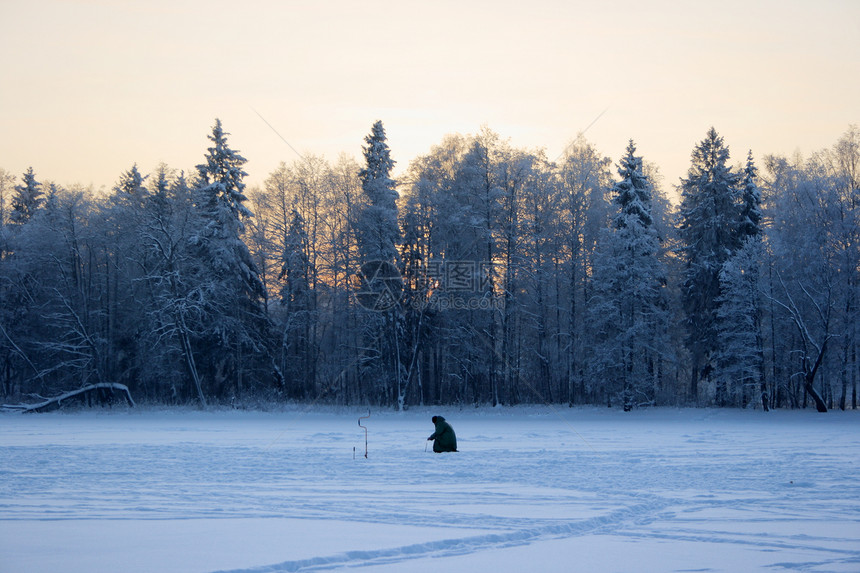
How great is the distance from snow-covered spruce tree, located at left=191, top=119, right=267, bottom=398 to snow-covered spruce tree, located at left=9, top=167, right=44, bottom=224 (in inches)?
699

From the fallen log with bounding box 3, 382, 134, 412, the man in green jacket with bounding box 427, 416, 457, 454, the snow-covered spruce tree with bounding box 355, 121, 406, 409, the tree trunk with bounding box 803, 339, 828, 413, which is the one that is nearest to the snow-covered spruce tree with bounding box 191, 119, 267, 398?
the fallen log with bounding box 3, 382, 134, 412

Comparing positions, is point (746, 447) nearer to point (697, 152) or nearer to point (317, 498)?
point (317, 498)

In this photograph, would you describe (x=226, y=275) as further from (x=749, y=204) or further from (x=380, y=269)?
(x=749, y=204)

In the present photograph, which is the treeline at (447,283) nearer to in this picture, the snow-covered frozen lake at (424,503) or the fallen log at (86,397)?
the fallen log at (86,397)

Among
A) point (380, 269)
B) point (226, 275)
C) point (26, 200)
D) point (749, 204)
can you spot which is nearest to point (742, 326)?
point (749, 204)

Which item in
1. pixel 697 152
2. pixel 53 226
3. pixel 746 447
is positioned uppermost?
pixel 697 152

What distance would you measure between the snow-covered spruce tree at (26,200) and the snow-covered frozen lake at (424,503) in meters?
33.8

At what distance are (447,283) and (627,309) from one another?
9.76 metres

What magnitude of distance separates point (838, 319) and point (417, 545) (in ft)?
116

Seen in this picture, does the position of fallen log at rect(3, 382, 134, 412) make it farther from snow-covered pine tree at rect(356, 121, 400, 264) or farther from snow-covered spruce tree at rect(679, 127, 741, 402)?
snow-covered spruce tree at rect(679, 127, 741, 402)

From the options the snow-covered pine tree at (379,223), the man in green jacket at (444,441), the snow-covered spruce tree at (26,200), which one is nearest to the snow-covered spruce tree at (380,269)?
the snow-covered pine tree at (379,223)

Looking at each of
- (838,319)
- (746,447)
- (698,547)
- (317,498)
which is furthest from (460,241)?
(698,547)

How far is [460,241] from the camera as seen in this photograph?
4162 cm

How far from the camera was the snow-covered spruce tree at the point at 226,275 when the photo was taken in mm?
40875
